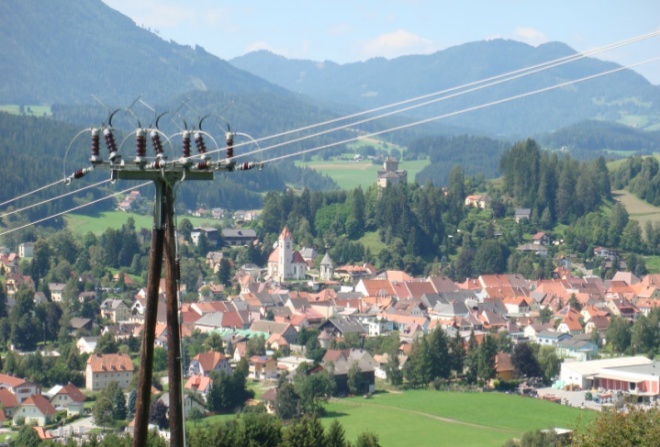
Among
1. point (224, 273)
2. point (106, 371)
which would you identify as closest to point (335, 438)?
point (106, 371)

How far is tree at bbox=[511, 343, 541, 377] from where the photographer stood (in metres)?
53.4

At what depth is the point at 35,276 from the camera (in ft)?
255

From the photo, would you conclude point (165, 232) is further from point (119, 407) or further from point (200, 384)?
point (200, 384)

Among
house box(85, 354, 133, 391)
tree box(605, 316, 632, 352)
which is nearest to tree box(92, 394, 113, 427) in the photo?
house box(85, 354, 133, 391)

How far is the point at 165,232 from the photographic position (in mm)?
11516

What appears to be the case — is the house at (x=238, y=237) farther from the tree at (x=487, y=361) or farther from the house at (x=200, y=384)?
Answer: the house at (x=200, y=384)

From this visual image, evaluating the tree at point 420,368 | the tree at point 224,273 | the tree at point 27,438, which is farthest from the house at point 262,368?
the tree at point 224,273

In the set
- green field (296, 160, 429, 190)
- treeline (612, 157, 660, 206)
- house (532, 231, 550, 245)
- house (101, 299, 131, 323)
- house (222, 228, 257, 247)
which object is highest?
green field (296, 160, 429, 190)

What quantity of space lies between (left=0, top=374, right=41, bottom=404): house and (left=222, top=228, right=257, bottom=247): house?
46.2 m

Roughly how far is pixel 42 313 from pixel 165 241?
53.4 metres

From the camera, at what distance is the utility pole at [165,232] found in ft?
36.3

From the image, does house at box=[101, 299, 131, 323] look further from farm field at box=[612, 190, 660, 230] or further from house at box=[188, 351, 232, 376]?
farm field at box=[612, 190, 660, 230]

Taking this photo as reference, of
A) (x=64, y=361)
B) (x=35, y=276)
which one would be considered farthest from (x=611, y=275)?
(x=64, y=361)

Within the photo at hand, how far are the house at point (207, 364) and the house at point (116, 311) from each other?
14922mm
